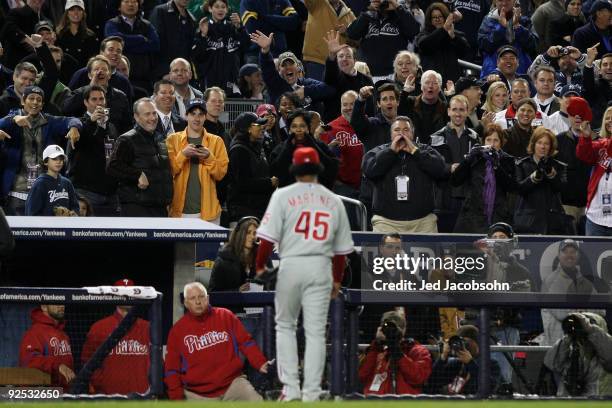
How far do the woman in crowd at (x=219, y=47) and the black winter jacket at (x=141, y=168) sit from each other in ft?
11.7

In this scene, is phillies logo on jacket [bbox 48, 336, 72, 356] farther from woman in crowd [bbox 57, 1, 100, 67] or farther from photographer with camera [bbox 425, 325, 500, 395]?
woman in crowd [bbox 57, 1, 100, 67]

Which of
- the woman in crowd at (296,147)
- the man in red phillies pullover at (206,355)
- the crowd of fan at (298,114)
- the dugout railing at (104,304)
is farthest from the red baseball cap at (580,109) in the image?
the dugout railing at (104,304)

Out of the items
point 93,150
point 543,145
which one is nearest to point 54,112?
point 93,150

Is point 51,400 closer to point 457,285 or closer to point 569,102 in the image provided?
point 457,285

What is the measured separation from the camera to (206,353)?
1180 centimetres

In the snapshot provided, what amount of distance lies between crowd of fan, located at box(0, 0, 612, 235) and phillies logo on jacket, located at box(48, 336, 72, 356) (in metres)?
2.60

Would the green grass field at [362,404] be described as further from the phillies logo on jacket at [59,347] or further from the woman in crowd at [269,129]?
the woman in crowd at [269,129]

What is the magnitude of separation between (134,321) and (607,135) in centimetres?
610

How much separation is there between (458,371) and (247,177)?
405 cm

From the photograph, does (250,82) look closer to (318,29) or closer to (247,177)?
(318,29)

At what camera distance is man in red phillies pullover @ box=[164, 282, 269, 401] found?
1173 cm

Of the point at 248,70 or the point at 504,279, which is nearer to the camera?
the point at 504,279

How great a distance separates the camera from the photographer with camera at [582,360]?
39.3ft

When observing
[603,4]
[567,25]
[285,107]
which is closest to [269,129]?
[285,107]
